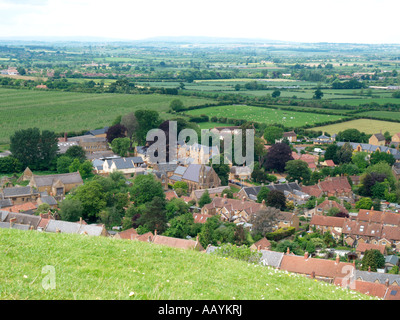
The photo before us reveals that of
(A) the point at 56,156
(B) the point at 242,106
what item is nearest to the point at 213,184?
(A) the point at 56,156

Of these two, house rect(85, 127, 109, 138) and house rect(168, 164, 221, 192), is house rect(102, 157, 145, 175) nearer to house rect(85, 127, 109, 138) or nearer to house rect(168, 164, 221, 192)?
house rect(168, 164, 221, 192)

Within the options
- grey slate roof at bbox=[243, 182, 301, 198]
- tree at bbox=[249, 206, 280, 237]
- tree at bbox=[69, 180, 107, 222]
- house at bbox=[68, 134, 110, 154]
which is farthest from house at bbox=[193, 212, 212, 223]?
house at bbox=[68, 134, 110, 154]

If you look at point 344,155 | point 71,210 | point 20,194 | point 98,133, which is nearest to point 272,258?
point 71,210

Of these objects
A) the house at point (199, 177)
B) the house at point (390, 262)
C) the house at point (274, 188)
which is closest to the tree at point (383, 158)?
the house at point (274, 188)

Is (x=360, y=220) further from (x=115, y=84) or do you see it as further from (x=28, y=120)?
(x=115, y=84)

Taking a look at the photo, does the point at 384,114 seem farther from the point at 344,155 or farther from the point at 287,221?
the point at 287,221
